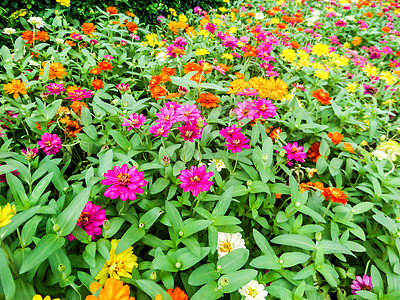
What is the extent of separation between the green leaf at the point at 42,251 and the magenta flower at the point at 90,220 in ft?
0.28

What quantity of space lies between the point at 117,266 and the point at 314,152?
4.48ft

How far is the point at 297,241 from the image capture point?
1.01m

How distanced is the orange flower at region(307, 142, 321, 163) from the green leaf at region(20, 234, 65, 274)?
1.47 metres

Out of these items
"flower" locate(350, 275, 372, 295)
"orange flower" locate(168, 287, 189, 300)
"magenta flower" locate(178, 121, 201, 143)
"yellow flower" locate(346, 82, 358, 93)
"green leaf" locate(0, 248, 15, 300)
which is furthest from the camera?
"yellow flower" locate(346, 82, 358, 93)

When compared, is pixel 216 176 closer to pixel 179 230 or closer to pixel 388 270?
pixel 179 230

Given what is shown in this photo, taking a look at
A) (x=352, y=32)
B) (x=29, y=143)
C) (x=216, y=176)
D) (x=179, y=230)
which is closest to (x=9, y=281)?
(x=179, y=230)

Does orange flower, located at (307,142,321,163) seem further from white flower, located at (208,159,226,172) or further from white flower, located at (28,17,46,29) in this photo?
white flower, located at (28,17,46,29)

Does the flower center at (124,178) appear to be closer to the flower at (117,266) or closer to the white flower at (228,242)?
the flower at (117,266)

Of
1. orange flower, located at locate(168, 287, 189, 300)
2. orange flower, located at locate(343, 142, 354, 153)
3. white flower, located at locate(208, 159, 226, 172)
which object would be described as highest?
orange flower, located at locate(343, 142, 354, 153)

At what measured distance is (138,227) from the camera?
3.29 ft

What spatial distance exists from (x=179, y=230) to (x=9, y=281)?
21.8 inches

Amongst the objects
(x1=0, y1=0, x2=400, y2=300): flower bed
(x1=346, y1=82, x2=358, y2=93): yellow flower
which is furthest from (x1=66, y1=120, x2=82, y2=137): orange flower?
(x1=346, y1=82, x2=358, y2=93): yellow flower

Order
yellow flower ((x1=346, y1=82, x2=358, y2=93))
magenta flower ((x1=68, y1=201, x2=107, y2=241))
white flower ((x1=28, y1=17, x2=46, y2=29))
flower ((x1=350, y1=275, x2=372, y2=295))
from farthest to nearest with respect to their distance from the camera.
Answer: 1. yellow flower ((x1=346, y1=82, x2=358, y2=93))
2. white flower ((x1=28, y1=17, x2=46, y2=29))
3. flower ((x1=350, y1=275, x2=372, y2=295))
4. magenta flower ((x1=68, y1=201, x2=107, y2=241))

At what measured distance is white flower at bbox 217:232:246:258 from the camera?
1041 millimetres
